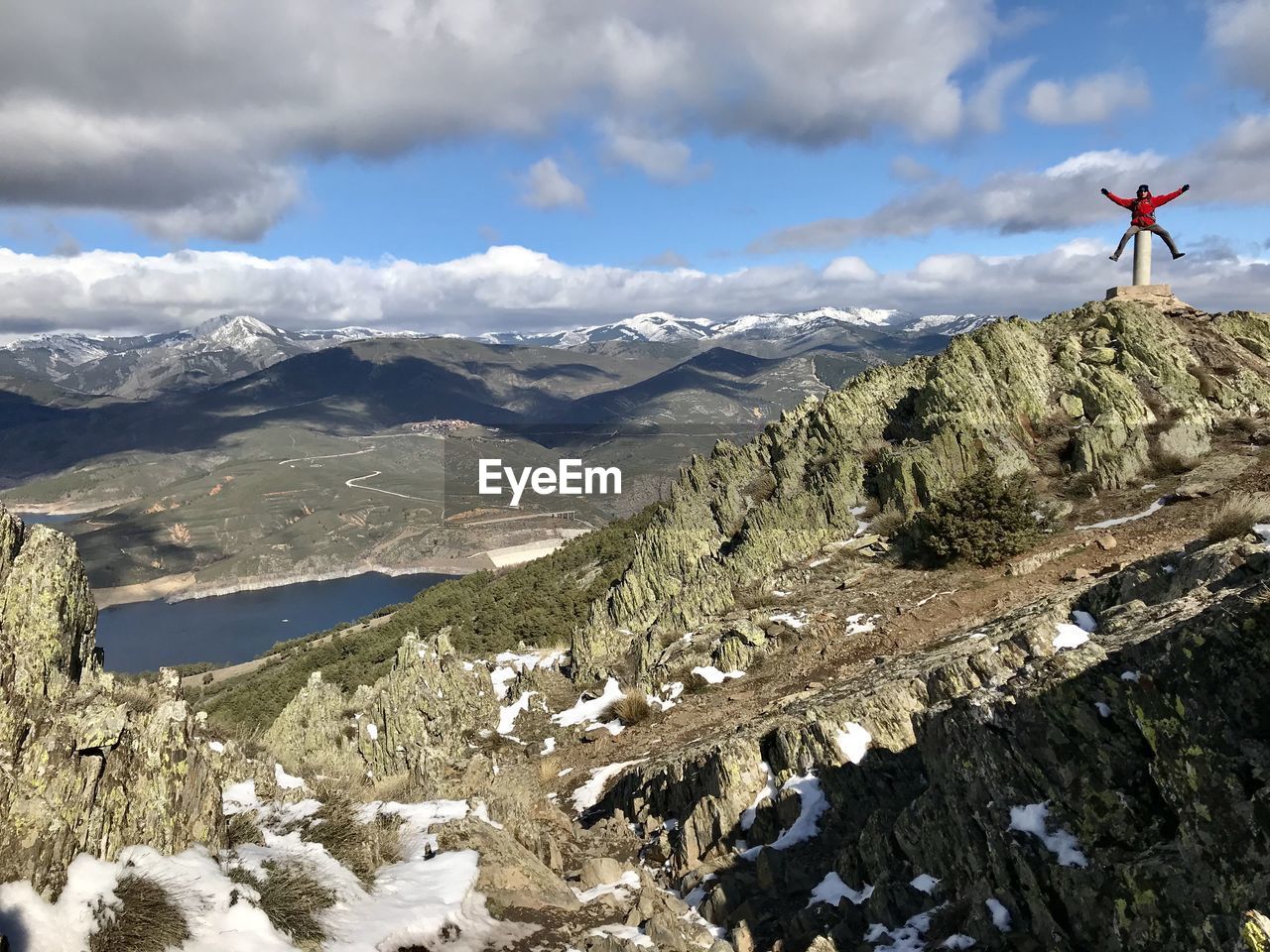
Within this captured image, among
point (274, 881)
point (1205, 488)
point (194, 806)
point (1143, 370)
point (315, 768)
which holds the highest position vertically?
point (1143, 370)

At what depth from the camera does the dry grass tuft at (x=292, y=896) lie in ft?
25.3

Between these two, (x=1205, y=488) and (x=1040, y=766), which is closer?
(x=1040, y=766)

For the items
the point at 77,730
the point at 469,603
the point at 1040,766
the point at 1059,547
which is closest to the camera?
the point at 1040,766

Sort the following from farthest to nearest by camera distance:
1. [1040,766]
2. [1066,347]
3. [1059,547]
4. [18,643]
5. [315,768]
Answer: [1066,347], [1059,547], [315,768], [18,643], [1040,766]

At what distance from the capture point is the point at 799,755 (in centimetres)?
1255

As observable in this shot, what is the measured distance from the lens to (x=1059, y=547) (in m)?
19.7

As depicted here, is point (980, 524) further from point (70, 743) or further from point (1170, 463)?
point (70, 743)

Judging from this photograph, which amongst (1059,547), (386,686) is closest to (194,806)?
(386,686)

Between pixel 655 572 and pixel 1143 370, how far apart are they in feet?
66.0

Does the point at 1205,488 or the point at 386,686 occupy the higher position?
the point at 1205,488

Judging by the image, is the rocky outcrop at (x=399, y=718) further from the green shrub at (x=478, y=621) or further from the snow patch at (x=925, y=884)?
the snow patch at (x=925, y=884)

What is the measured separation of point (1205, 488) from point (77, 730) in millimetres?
25002

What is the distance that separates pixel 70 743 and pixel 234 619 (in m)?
173

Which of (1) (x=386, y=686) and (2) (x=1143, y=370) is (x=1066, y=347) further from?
(1) (x=386, y=686)
